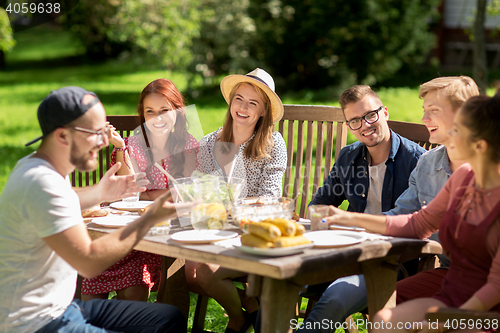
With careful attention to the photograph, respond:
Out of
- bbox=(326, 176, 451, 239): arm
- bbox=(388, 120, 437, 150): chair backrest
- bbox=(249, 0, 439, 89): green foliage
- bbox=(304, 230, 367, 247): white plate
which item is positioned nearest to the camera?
bbox=(304, 230, 367, 247): white plate

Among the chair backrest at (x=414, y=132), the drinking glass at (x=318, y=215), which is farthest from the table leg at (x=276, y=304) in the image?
the chair backrest at (x=414, y=132)

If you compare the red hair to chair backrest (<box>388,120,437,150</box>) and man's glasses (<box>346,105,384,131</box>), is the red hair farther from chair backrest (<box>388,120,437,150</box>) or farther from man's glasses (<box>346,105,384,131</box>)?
chair backrest (<box>388,120,437,150</box>)

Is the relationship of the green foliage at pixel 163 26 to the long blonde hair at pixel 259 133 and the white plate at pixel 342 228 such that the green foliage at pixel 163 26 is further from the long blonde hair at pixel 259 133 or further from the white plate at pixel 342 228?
the white plate at pixel 342 228

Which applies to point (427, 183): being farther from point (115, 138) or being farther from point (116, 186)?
point (115, 138)

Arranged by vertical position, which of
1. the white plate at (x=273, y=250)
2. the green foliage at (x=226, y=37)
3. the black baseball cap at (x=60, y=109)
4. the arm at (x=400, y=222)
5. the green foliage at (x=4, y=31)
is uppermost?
the green foliage at (x=226, y=37)

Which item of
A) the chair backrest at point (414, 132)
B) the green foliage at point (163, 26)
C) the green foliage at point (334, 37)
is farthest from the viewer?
the green foliage at point (334, 37)

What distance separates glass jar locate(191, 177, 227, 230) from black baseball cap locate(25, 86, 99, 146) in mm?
651

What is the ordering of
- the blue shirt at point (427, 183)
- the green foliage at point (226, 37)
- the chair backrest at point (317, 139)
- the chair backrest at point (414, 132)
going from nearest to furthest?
the blue shirt at point (427, 183)
the chair backrest at point (414, 132)
the chair backrest at point (317, 139)
the green foliage at point (226, 37)

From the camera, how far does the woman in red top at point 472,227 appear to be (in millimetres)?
2119

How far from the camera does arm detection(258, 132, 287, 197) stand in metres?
3.70

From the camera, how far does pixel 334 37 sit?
44.5 ft

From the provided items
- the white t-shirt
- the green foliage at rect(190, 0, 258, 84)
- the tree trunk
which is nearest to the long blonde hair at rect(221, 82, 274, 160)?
the white t-shirt

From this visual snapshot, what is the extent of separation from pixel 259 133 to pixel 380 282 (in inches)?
65.5

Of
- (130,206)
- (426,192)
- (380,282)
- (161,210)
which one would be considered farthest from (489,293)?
(130,206)
